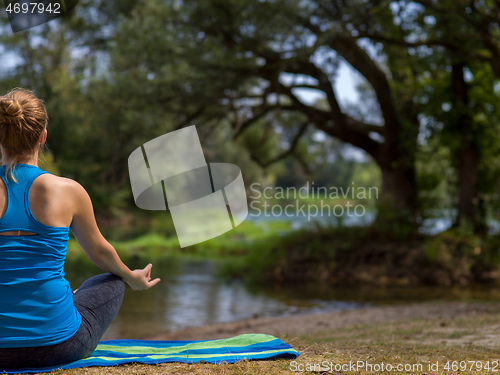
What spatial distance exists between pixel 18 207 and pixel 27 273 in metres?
0.30

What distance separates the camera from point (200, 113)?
1120 cm

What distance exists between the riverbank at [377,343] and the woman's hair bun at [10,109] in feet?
4.04

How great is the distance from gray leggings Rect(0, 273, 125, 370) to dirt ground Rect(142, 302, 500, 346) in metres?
3.44

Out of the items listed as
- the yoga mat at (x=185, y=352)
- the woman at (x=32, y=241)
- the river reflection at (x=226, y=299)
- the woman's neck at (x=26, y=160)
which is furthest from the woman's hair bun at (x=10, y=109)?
the river reflection at (x=226, y=299)

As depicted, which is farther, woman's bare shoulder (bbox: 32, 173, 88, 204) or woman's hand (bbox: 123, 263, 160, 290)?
woman's hand (bbox: 123, 263, 160, 290)

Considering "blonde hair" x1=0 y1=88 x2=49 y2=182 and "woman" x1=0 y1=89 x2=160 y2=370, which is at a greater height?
"blonde hair" x1=0 y1=88 x2=49 y2=182

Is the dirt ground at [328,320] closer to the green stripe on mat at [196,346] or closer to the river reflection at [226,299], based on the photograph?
the river reflection at [226,299]

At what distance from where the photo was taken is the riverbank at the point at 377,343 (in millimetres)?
2539

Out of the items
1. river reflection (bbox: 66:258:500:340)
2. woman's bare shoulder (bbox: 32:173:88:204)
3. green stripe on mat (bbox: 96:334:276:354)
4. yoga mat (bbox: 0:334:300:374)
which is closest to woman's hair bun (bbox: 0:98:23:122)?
woman's bare shoulder (bbox: 32:173:88:204)

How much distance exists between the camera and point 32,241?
83.7 inches

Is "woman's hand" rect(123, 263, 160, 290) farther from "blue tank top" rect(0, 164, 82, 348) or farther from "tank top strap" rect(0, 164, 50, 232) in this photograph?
"tank top strap" rect(0, 164, 50, 232)

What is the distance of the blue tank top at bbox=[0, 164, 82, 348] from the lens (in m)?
2.11

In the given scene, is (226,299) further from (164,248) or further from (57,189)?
(164,248)

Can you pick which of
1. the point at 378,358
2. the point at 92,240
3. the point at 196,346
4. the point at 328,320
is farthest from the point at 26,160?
the point at 328,320
